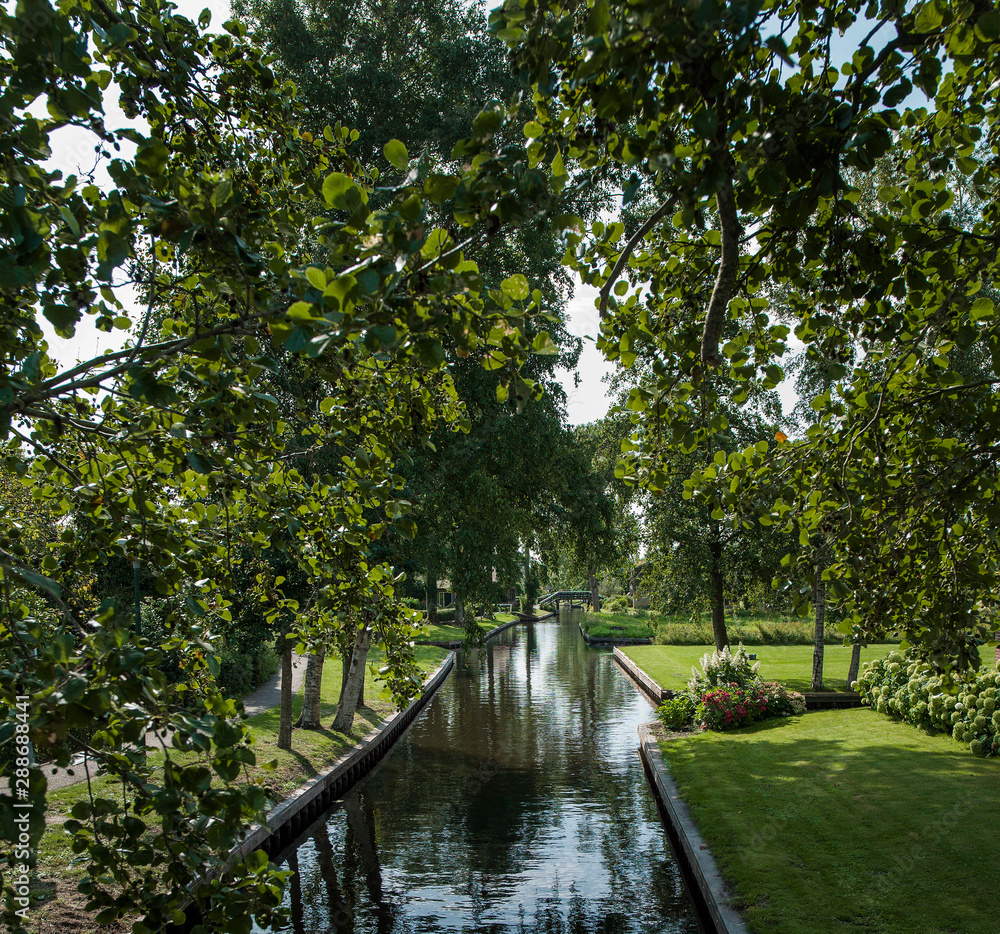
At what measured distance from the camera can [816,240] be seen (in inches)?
140


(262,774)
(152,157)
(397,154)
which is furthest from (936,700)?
(152,157)

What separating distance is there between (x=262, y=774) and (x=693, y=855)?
6.45 m

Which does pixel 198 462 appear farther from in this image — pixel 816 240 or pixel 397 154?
pixel 816 240

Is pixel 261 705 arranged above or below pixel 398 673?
below

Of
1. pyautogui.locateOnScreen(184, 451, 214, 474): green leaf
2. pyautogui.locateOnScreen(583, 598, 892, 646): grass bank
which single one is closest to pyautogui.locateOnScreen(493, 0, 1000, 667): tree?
pyautogui.locateOnScreen(184, 451, 214, 474): green leaf

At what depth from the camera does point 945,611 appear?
4.91 meters

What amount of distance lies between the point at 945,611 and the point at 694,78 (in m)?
3.97

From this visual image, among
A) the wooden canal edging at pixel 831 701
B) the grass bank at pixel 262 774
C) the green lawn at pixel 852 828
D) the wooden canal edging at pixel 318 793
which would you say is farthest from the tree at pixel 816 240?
the wooden canal edging at pixel 831 701

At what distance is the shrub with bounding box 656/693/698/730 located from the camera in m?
17.6

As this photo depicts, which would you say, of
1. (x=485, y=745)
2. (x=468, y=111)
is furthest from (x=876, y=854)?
(x=468, y=111)

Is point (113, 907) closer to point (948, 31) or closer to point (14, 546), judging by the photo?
point (14, 546)

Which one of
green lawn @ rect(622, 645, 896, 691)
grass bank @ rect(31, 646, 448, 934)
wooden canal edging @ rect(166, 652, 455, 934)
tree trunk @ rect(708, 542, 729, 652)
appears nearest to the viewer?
grass bank @ rect(31, 646, 448, 934)

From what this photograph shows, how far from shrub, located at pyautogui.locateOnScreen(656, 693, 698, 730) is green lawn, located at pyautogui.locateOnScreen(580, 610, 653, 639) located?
2276 centimetres

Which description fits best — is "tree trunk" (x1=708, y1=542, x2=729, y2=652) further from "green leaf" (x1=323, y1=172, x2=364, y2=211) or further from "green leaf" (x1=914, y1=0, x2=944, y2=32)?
"green leaf" (x1=323, y1=172, x2=364, y2=211)
